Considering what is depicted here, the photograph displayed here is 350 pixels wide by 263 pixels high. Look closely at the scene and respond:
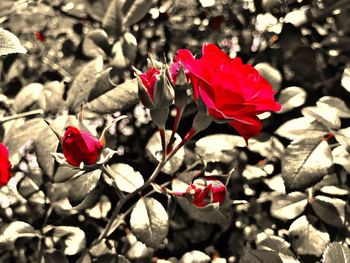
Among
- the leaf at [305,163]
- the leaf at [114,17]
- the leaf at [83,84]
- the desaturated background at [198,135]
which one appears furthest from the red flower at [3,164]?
the leaf at [305,163]

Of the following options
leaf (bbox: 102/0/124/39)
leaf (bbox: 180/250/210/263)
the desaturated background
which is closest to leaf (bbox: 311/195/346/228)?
the desaturated background

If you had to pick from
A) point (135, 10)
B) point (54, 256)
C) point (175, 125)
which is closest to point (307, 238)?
point (175, 125)

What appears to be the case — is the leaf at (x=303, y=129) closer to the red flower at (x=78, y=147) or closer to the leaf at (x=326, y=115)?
the leaf at (x=326, y=115)

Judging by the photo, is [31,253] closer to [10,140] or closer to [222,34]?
[10,140]

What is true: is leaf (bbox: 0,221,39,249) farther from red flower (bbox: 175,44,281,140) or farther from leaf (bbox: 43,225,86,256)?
red flower (bbox: 175,44,281,140)

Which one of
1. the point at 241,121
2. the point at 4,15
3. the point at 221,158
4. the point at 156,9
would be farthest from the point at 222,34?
the point at 241,121

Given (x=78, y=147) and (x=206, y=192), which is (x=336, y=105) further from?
(x=78, y=147)

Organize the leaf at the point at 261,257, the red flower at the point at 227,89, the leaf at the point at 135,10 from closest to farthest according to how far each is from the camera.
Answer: the red flower at the point at 227,89 < the leaf at the point at 261,257 < the leaf at the point at 135,10

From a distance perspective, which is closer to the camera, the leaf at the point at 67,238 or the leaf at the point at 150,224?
the leaf at the point at 150,224
